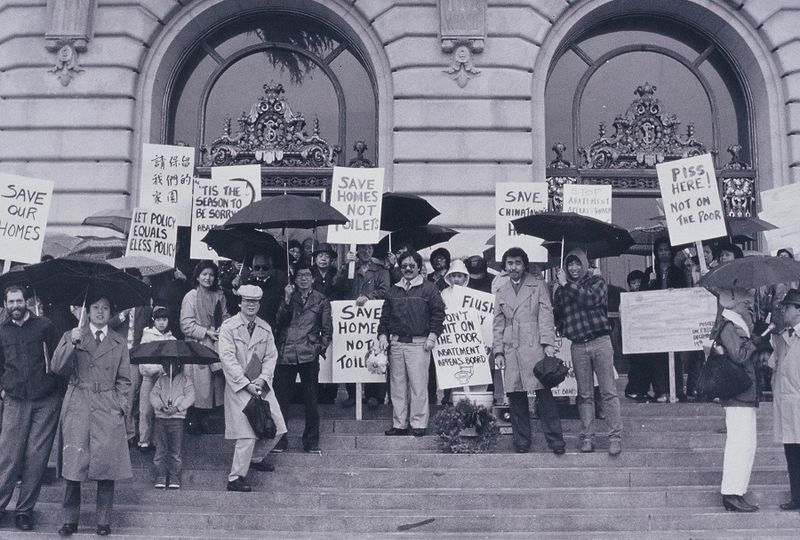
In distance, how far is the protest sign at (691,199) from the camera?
11.0m

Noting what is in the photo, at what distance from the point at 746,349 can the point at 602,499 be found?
203 cm

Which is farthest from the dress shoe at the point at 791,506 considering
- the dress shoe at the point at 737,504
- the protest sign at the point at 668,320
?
the protest sign at the point at 668,320

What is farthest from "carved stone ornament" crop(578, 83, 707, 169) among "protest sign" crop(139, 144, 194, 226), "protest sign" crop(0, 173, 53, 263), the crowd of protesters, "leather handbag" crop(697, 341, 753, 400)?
"protest sign" crop(0, 173, 53, 263)

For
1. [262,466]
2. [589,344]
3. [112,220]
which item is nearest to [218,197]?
[112,220]

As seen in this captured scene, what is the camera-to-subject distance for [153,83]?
15.7 meters

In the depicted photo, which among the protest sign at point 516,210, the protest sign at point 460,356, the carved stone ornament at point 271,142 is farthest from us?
the carved stone ornament at point 271,142

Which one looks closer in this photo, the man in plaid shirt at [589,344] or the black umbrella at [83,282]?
the black umbrella at [83,282]

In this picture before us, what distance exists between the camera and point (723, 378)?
839 centimetres

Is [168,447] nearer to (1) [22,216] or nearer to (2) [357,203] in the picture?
(1) [22,216]

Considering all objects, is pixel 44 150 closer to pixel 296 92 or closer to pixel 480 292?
pixel 296 92

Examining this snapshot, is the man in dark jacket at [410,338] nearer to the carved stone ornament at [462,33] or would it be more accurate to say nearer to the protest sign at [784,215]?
the protest sign at [784,215]

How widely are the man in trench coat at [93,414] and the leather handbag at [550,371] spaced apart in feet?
13.9

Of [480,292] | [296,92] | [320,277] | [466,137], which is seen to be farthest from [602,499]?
[296,92]

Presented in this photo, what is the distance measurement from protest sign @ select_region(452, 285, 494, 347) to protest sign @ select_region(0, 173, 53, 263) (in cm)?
502
